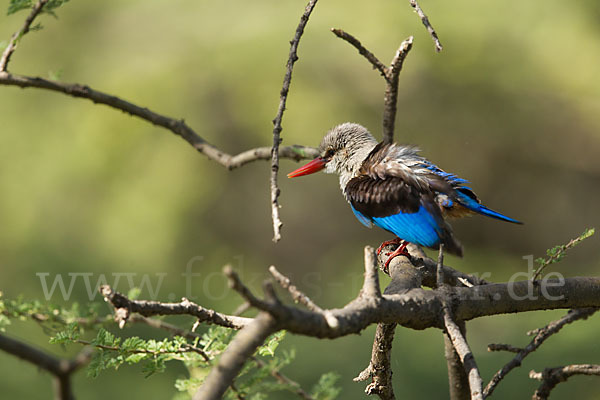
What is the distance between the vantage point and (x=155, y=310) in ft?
4.75

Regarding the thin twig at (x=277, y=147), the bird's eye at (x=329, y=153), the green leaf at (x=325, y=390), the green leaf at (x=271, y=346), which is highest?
the bird's eye at (x=329, y=153)

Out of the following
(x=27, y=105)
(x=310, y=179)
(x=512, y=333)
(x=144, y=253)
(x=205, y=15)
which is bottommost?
(x=512, y=333)

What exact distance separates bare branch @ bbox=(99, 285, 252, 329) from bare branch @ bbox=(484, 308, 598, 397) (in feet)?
2.37

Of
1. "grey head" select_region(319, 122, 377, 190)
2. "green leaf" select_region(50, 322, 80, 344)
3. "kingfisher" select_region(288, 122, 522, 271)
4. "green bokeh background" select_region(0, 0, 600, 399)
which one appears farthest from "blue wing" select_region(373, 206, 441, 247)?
"green bokeh background" select_region(0, 0, 600, 399)

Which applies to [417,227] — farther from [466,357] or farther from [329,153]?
[466,357]

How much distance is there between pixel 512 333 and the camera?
3.73m

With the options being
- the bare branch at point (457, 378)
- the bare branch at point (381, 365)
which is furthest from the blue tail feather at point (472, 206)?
the bare branch at point (381, 365)

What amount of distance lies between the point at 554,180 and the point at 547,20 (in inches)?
57.3

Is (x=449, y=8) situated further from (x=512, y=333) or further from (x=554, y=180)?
(x=512, y=333)

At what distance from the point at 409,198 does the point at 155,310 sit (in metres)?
1.35

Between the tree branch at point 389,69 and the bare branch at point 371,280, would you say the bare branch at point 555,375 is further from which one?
the tree branch at point 389,69

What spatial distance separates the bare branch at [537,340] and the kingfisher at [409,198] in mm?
368

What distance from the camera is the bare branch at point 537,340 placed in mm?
1850

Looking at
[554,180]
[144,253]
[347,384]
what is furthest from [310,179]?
[347,384]
